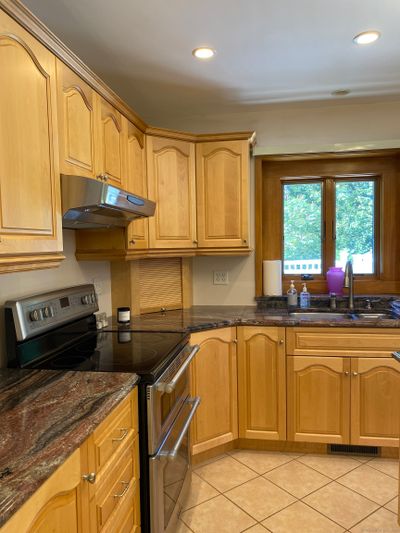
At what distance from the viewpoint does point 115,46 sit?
2.01 meters

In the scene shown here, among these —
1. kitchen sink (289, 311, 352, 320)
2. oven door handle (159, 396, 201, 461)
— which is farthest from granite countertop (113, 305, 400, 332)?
oven door handle (159, 396, 201, 461)

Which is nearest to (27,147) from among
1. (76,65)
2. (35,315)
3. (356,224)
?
(76,65)

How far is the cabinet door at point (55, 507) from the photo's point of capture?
0.80 m

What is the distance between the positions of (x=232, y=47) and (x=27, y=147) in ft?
4.26

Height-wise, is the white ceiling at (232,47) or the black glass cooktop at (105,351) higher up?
the white ceiling at (232,47)

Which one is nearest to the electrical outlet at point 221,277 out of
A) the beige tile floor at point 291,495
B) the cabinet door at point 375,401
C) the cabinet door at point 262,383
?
the cabinet door at point 262,383

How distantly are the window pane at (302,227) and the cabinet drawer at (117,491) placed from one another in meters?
2.09

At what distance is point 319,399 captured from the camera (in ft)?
8.09

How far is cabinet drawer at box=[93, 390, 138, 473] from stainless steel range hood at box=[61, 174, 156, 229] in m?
0.77

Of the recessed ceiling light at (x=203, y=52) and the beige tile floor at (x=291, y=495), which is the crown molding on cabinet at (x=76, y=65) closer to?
the recessed ceiling light at (x=203, y=52)

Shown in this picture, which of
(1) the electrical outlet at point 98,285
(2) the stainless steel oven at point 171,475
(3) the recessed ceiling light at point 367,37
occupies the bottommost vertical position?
(2) the stainless steel oven at point 171,475

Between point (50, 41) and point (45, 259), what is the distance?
0.82 metres

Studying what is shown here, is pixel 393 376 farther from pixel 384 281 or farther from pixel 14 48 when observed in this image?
pixel 14 48

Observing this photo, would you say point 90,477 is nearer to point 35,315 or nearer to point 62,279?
point 35,315
